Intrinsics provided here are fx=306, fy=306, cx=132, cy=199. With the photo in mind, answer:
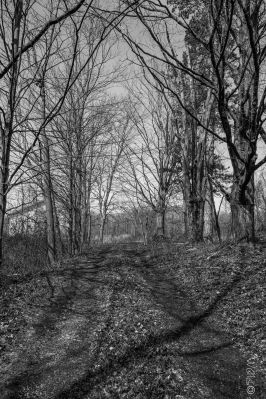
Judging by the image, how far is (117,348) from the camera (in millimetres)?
3635

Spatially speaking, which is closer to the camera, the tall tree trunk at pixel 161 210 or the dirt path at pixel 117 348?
the dirt path at pixel 117 348

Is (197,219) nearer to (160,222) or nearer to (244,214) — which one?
(244,214)

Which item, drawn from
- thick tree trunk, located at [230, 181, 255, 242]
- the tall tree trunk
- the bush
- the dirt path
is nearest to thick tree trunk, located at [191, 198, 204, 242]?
thick tree trunk, located at [230, 181, 255, 242]

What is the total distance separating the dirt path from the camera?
290 cm

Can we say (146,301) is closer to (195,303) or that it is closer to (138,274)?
(195,303)

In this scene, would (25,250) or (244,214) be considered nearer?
(244,214)

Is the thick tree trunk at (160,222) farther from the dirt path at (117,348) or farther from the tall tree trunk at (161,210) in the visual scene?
the dirt path at (117,348)

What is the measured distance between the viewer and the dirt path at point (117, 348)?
290 centimetres

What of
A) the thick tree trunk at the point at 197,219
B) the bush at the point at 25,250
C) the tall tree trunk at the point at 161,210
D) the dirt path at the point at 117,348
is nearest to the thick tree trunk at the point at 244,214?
the dirt path at the point at 117,348

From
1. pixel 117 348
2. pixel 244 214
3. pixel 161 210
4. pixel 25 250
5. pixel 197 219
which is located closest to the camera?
pixel 117 348

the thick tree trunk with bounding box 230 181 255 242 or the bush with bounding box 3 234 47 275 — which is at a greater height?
the thick tree trunk with bounding box 230 181 255 242

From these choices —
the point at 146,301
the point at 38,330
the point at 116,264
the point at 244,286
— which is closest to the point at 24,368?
the point at 38,330

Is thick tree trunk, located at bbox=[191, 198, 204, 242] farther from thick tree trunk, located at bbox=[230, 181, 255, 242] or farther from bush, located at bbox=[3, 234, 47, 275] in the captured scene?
bush, located at bbox=[3, 234, 47, 275]

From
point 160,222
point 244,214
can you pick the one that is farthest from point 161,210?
point 244,214
